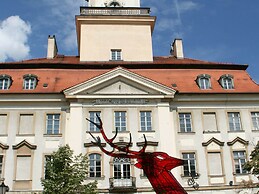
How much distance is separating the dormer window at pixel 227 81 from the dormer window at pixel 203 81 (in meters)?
0.96

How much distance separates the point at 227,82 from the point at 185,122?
4621mm

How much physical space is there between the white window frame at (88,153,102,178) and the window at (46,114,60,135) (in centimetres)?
305

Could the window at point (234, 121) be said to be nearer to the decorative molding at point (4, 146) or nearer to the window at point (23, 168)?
the window at point (23, 168)

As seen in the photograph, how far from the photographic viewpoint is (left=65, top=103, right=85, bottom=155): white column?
25.9 metres

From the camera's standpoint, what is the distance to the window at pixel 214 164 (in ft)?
86.5

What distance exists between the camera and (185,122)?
90.6 feet

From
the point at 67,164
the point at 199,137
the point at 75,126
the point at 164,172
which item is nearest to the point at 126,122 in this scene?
the point at 75,126

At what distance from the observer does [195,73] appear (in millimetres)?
29562

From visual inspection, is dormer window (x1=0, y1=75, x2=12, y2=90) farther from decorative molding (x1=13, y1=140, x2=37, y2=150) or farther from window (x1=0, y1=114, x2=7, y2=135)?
decorative molding (x1=13, y1=140, x2=37, y2=150)

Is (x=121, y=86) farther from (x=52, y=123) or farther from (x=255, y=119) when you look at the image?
(x=255, y=119)

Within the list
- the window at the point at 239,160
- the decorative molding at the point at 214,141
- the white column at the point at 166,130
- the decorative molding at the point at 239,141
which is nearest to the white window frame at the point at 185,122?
the white column at the point at 166,130

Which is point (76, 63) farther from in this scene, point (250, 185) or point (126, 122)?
point (250, 185)

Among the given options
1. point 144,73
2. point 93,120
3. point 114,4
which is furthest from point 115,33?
point 93,120

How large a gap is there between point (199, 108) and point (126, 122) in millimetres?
5346
